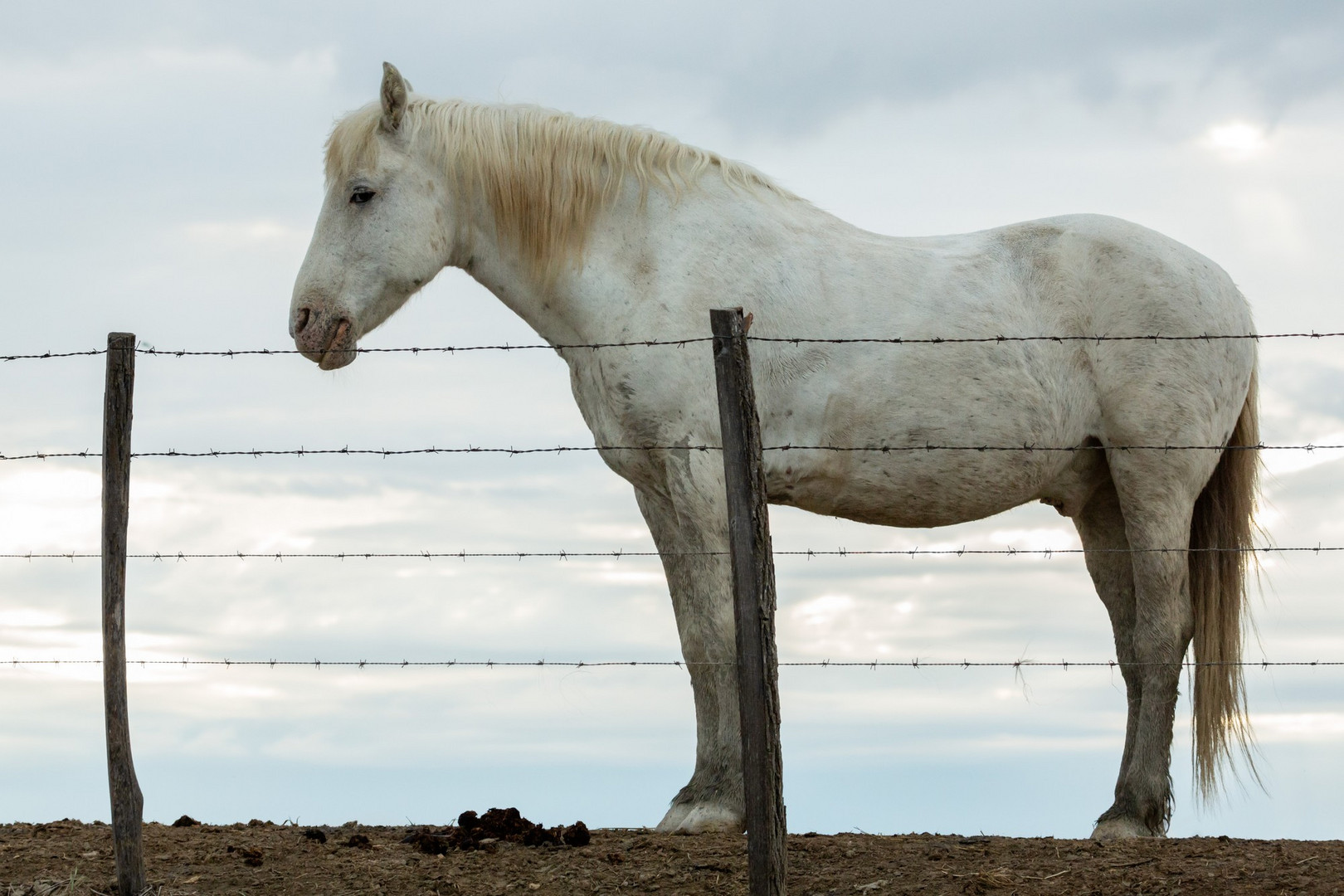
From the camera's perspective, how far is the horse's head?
6.24 metres

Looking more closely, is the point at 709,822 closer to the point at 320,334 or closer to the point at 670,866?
the point at 670,866

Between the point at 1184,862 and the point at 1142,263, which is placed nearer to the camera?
the point at 1184,862

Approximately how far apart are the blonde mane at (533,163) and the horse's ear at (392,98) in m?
0.05

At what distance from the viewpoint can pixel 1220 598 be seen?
22.4ft

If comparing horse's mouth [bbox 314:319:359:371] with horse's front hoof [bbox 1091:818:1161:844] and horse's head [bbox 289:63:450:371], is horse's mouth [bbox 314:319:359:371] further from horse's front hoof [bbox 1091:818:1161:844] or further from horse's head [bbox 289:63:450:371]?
horse's front hoof [bbox 1091:818:1161:844]

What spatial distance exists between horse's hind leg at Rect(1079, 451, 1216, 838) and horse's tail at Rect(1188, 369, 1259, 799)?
7.1 inches

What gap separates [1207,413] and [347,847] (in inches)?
174

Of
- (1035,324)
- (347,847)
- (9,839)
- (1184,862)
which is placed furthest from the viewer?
(1035,324)

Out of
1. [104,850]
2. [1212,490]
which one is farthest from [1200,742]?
[104,850]

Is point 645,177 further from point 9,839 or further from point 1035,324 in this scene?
point 9,839

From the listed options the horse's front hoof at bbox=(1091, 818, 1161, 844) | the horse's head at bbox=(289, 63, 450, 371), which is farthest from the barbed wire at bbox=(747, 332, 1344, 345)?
the horse's front hoof at bbox=(1091, 818, 1161, 844)

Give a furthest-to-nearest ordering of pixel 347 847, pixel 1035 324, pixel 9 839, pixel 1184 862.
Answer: pixel 1035 324, pixel 9 839, pixel 347 847, pixel 1184 862

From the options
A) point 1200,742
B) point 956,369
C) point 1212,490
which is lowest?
point 1200,742

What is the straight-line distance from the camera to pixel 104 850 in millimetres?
5855
